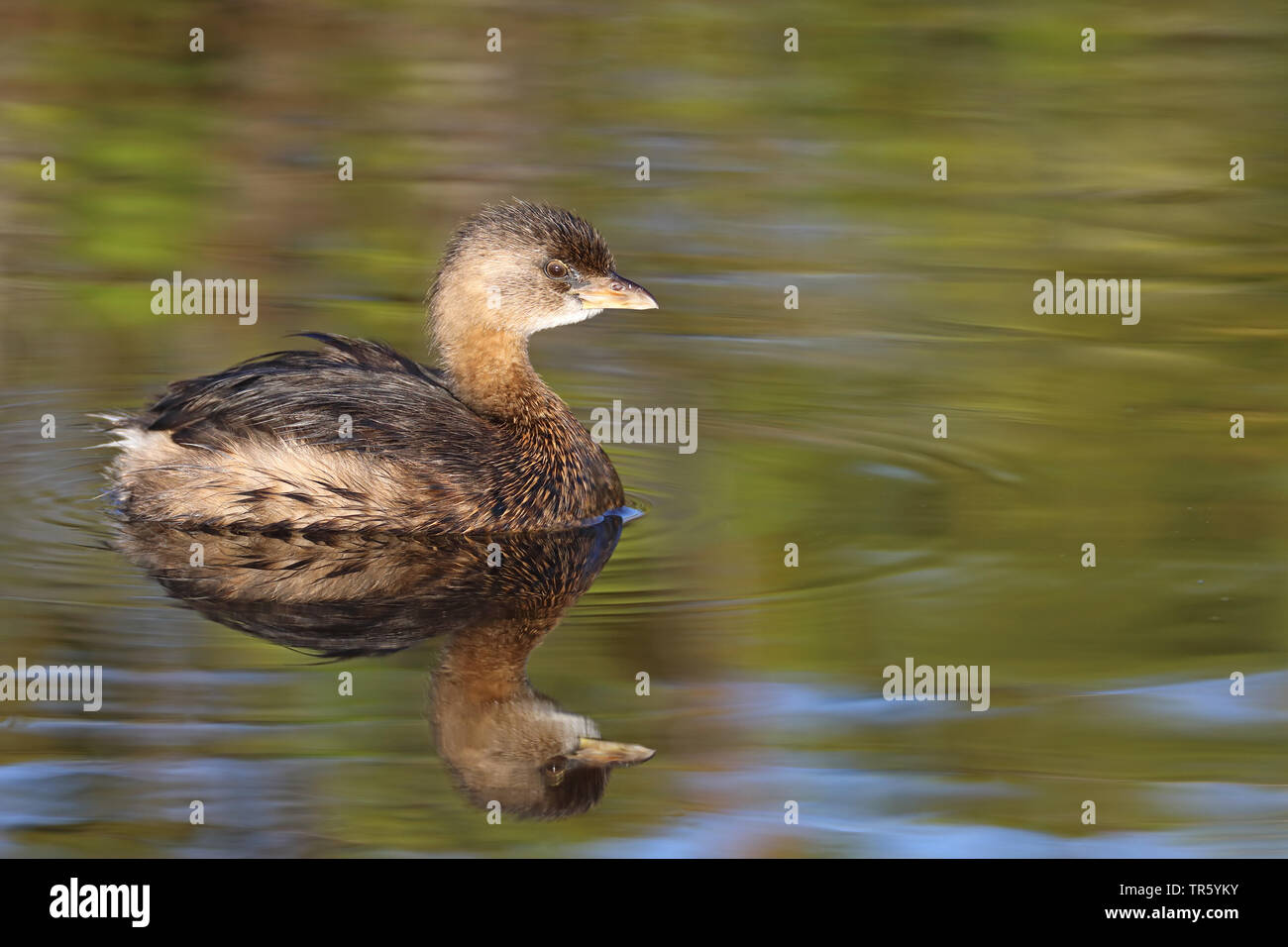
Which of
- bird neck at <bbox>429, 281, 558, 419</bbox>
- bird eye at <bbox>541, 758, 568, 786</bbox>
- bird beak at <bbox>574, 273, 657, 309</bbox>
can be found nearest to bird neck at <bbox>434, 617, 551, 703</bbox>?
bird eye at <bbox>541, 758, 568, 786</bbox>

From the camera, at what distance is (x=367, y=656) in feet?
22.5

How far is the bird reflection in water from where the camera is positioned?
245 inches

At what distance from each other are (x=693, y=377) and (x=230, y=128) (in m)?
5.71

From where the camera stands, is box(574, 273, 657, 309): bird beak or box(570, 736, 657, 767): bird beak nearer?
box(570, 736, 657, 767): bird beak

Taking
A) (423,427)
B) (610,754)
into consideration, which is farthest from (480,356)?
(610,754)

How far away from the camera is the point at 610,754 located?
6.23 meters

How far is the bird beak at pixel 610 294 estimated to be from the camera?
8.89 metres

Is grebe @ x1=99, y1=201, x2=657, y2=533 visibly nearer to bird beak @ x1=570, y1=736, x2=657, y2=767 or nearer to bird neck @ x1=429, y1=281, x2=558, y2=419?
bird neck @ x1=429, y1=281, x2=558, y2=419

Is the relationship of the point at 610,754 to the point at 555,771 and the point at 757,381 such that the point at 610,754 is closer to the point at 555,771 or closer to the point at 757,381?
the point at 555,771

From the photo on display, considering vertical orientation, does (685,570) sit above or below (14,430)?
below

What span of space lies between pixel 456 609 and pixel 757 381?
10.9ft

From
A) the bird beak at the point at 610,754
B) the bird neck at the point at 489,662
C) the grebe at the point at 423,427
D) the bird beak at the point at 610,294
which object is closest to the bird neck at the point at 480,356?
the grebe at the point at 423,427
